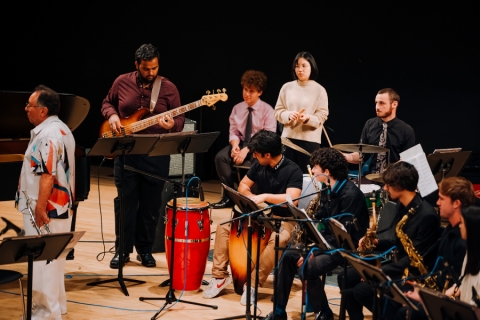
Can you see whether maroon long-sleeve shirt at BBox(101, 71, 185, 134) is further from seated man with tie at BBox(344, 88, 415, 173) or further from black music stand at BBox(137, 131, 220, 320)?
seated man with tie at BBox(344, 88, 415, 173)

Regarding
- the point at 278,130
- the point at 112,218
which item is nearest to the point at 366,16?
the point at 278,130

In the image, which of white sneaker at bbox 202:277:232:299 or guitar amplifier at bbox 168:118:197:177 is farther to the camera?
guitar amplifier at bbox 168:118:197:177

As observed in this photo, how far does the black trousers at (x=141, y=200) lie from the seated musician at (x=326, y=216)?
1.73 meters

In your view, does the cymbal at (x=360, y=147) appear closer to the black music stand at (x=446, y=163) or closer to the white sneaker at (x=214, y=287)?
the black music stand at (x=446, y=163)

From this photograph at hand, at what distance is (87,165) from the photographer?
20.9ft

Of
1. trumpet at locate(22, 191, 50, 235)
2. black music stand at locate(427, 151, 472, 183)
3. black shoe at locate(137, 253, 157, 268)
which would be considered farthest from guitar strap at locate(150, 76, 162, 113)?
black music stand at locate(427, 151, 472, 183)

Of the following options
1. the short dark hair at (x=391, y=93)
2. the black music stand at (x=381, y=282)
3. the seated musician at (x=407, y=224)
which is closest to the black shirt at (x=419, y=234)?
the seated musician at (x=407, y=224)

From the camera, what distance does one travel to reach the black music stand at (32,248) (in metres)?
3.88

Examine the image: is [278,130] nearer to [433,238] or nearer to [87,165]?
[87,165]

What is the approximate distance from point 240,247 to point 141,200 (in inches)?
46.7

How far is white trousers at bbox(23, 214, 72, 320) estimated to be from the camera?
5.01m

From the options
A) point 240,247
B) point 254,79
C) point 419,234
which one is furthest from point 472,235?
point 254,79

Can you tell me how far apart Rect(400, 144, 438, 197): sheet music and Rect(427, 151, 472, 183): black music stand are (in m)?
1.00

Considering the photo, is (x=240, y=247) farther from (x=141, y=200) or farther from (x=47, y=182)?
(x=47, y=182)
